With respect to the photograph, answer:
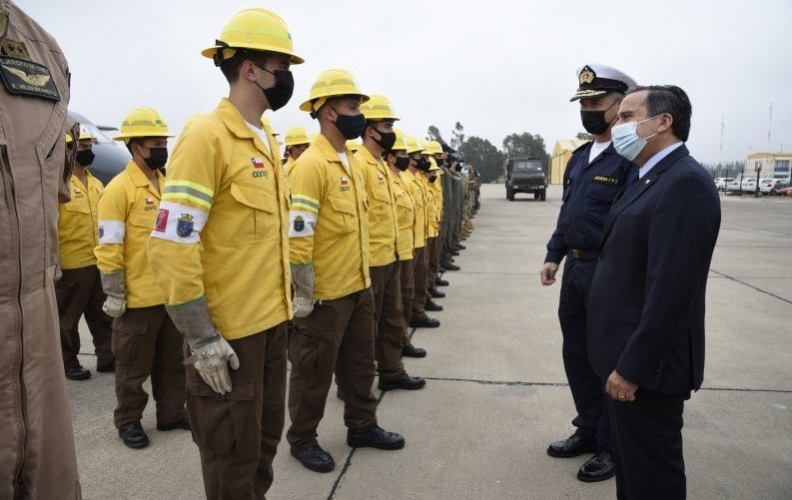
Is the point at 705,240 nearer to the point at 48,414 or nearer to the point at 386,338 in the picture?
the point at 48,414

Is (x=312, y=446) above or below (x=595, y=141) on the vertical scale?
below

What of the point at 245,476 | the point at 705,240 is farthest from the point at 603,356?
the point at 245,476

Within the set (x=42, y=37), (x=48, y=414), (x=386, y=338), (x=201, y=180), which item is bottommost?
(x=386, y=338)

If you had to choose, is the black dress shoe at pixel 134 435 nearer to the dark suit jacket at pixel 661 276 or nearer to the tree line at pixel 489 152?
the dark suit jacket at pixel 661 276

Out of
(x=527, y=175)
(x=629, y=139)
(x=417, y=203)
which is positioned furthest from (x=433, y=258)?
(x=527, y=175)

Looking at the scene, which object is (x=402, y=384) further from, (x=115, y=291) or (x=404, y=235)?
(x=115, y=291)

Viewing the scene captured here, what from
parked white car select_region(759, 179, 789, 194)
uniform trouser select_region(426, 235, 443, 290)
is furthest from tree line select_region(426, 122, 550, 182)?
uniform trouser select_region(426, 235, 443, 290)

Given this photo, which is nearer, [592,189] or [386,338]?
[592,189]

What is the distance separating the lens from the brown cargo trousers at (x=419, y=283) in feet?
19.9

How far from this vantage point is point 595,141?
340 cm

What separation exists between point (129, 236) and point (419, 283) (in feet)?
11.0

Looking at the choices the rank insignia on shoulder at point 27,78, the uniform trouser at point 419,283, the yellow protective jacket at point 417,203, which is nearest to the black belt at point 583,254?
the yellow protective jacket at point 417,203

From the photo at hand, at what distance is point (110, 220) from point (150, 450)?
1.44 metres

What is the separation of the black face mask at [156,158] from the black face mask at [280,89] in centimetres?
168
